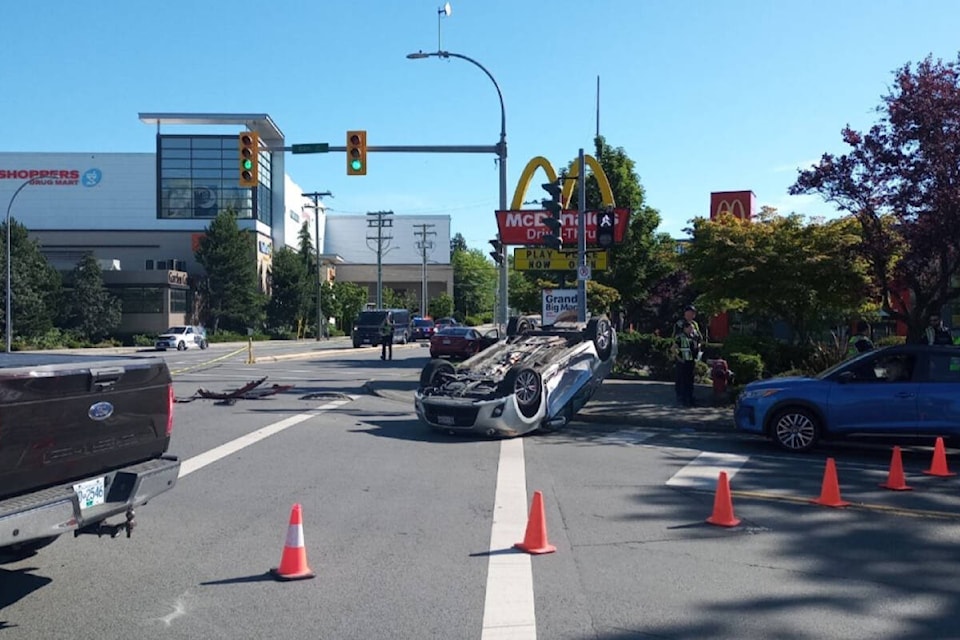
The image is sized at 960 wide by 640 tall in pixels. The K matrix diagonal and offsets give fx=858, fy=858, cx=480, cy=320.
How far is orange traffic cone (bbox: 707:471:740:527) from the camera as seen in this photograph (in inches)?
298

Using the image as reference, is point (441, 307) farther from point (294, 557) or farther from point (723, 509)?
point (294, 557)

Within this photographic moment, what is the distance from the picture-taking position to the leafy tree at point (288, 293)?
7119 centimetres

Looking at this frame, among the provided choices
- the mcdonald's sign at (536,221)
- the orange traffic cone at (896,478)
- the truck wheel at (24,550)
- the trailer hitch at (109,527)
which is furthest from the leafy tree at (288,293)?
the trailer hitch at (109,527)

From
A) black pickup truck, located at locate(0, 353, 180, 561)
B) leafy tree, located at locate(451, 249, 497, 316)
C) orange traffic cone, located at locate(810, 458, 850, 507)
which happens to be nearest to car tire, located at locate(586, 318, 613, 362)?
orange traffic cone, located at locate(810, 458, 850, 507)

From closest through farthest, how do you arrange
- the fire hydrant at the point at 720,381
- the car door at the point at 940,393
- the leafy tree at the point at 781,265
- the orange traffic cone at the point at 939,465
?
the orange traffic cone at the point at 939,465 → the car door at the point at 940,393 → the fire hydrant at the point at 720,381 → the leafy tree at the point at 781,265

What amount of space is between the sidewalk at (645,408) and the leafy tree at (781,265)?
2.37m

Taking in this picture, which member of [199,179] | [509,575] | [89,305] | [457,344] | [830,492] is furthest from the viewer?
[199,179]

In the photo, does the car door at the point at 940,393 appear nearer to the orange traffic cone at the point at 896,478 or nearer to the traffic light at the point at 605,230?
the orange traffic cone at the point at 896,478

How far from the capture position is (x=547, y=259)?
25.9 meters

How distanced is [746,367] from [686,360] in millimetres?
1716

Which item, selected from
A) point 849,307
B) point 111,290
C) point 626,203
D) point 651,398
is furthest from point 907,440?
point 111,290

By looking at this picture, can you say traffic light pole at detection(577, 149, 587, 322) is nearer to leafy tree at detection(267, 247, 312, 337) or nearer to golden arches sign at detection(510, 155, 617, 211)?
golden arches sign at detection(510, 155, 617, 211)

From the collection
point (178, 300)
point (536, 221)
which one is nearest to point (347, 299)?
point (178, 300)

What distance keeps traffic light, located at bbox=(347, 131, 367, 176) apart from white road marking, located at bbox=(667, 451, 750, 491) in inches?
499
